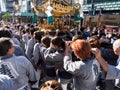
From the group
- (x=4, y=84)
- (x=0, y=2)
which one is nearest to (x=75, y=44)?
(x=4, y=84)

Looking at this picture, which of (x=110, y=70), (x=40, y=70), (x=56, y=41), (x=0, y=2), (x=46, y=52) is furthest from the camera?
(x=0, y=2)

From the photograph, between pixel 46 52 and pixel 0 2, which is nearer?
pixel 46 52

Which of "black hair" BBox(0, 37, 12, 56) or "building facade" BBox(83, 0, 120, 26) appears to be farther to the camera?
"building facade" BBox(83, 0, 120, 26)

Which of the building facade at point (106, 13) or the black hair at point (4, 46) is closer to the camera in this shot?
the black hair at point (4, 46)

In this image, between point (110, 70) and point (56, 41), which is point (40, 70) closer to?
point (56, 41)

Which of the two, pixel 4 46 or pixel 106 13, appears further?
pixel 106 13

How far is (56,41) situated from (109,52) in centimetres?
116

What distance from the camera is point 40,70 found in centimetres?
602

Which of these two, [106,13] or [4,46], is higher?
[4,46]

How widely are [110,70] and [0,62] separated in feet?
4.43

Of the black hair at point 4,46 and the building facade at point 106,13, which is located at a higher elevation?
the black hair at point 4,46

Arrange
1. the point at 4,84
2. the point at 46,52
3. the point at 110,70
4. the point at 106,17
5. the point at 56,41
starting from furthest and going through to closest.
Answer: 1. the point at 106,17
2. the point at 46,52
3. the point at 56,41
4. the point at 110,70
5. the point at 4,84

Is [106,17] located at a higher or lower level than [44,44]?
lower

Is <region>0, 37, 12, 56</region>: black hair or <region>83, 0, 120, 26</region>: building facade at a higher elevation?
<region>0, 37, 12, 56</region>: black hair
